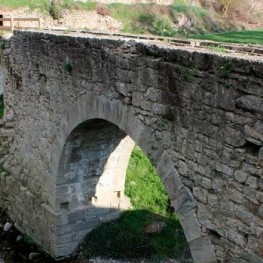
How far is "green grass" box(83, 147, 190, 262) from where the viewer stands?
920cm

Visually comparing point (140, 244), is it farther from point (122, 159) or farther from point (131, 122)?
point (131, 122)

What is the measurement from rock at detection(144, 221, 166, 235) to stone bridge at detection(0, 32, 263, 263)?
85 cm

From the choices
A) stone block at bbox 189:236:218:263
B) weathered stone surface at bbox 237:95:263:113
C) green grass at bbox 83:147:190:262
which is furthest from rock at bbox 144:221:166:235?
weathered stone surface at bbox 237:95:263:113

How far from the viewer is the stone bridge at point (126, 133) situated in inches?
184

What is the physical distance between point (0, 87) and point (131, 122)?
33.6ft

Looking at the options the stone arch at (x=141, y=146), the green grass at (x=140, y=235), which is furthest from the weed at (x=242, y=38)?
the stone arch at (x=141, y=146)

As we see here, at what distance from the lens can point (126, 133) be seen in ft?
21.9

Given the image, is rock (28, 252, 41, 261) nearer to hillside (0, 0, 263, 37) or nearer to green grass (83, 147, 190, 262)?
green grass (83, 147, 190, 262)

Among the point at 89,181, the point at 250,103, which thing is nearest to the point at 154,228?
the point at 89,181

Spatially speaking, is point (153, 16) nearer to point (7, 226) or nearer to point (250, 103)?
point (7, 226)

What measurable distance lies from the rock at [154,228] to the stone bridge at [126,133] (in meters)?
0.85

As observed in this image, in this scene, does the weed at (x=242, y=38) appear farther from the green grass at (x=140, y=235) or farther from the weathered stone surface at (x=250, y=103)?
the weathered stone surface at (x=250, y=103)

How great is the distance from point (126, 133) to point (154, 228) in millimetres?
3664

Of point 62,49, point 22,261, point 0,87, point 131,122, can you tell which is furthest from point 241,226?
point 0,87
